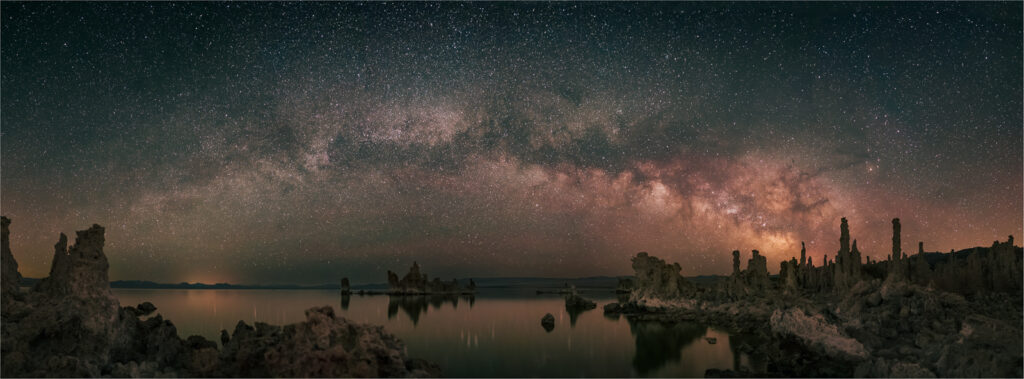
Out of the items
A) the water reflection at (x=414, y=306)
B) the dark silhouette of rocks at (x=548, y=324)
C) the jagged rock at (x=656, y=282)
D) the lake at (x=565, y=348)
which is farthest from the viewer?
the jagged rock at (x=656, y=282)

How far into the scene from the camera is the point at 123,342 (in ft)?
57.5

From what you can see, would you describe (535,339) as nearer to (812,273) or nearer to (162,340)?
(162,340)

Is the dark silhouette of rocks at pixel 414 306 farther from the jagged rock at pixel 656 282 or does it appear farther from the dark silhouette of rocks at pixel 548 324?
the jagged rock at pixel 656 282

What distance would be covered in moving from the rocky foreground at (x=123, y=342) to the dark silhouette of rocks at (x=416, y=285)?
13089 cm

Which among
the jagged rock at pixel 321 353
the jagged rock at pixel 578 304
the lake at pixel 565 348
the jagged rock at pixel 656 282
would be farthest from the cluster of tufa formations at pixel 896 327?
the jagged rock at pixel 578 304

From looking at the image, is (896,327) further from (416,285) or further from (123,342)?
(416,285)

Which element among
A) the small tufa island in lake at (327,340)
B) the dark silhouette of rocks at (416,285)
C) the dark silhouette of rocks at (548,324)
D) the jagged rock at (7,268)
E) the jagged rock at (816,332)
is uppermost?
the jagged rock at (7,268)

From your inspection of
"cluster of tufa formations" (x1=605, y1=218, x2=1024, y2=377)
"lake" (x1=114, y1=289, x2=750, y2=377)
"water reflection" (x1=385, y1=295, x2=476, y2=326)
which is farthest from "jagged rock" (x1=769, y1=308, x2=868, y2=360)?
"water reflection" (x1=385, y1=295, x2=476, y2=326)

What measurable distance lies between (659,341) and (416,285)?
114587 mm

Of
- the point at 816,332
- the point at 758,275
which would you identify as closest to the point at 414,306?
the point at 758,275

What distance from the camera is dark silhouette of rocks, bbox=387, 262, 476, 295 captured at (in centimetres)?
14725

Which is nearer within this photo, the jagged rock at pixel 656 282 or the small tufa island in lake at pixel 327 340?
the small tufa island in lake at pixel 327 340

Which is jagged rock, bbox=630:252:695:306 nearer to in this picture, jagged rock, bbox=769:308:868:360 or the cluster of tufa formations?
the cluster of tufa formations

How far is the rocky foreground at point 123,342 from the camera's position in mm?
14531
